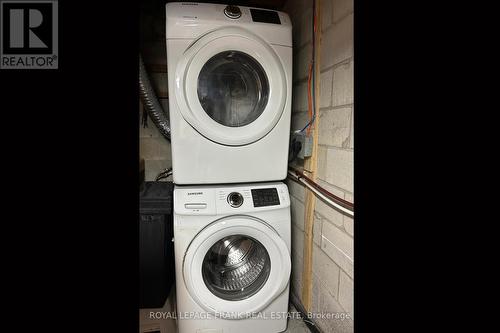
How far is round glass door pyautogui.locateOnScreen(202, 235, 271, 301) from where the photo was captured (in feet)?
4.71

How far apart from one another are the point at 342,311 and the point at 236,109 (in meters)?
1.12

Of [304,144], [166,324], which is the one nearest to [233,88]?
[304,144]

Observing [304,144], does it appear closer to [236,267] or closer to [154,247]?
[236,267]

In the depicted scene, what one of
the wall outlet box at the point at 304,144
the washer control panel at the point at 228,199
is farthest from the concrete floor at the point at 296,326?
the wall outlet box at the point at 304,144

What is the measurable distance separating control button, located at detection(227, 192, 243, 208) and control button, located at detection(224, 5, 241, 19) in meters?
0.91

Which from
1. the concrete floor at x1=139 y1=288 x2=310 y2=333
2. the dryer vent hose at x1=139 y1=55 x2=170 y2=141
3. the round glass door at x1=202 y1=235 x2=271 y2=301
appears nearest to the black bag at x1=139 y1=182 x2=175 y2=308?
the concrete floor at x1=139 y1=288 x2=310 y2=333

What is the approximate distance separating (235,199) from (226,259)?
1.24 ft

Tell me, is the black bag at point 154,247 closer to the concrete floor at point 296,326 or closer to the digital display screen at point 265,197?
the digital display screen at point 265,197

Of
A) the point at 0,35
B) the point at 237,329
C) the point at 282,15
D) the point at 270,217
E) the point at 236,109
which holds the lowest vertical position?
the point at 237,329

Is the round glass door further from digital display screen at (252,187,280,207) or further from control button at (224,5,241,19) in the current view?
control button at (224,5,241,19)

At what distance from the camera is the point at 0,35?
0.38 meters
